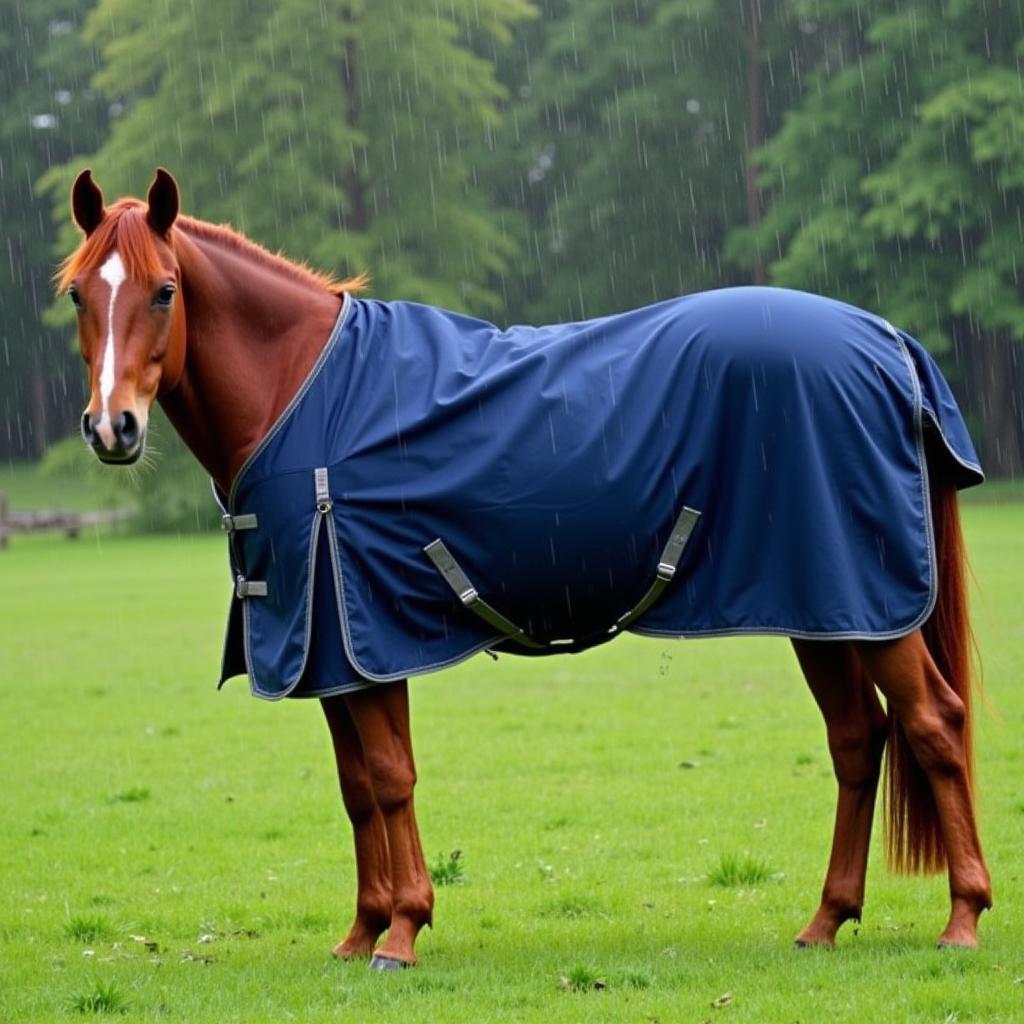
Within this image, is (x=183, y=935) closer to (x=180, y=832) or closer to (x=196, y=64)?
(x=180, y=832)

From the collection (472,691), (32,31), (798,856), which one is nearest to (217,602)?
(472,691)

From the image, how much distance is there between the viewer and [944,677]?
21.0 feet

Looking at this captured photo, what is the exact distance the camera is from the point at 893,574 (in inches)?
241

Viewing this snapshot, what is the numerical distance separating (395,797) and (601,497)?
4.24 ft

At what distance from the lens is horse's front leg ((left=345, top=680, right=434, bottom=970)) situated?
6.07 metres

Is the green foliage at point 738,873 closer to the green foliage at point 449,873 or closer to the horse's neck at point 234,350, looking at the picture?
the green foliage at point 449,873

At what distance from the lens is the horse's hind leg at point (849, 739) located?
6.36 m

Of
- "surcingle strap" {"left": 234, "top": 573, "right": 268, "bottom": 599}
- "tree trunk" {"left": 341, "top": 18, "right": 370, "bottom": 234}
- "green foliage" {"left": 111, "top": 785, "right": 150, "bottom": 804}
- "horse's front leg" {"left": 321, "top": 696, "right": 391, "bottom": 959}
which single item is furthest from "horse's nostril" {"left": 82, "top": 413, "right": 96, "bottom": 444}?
"tree trunk" {"left": 341, "top": 18, "right": 370, "bottom": 234}

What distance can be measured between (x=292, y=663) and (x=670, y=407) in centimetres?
162

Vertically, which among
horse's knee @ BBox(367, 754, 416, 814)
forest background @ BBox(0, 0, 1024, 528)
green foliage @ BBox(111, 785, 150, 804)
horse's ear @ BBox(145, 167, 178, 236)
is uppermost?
forest background @ BBox(0, 0, 1024, 528)

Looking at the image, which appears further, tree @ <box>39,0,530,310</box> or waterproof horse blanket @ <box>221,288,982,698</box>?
tree @ <box>39,0,530,310</box>

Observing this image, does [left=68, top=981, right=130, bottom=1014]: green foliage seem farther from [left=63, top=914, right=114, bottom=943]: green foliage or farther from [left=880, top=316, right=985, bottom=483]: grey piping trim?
[left=880, top=316, right=985, bottom=483]: grey piping trim

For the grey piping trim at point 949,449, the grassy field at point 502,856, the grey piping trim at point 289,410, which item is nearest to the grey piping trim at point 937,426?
the grey piping trim at point 949,449

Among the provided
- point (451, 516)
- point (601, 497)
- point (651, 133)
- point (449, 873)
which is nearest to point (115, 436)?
point (451, 516)
